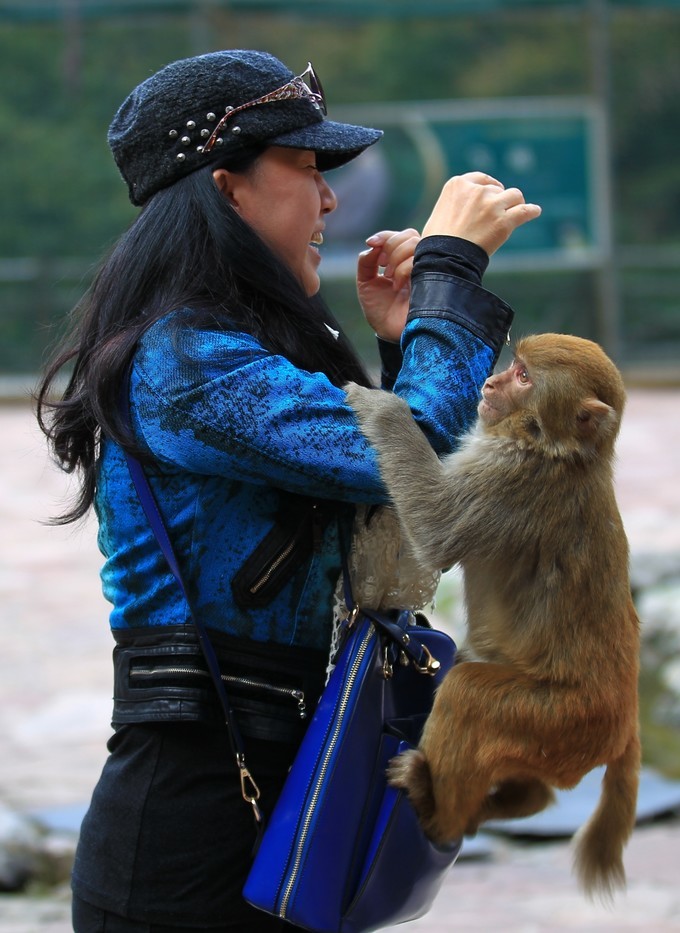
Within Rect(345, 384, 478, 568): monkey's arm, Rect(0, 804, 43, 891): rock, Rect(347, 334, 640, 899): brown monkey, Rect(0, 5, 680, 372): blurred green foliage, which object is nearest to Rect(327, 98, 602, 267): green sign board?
Rect(0, 5, 680, 372): blurred green foliage

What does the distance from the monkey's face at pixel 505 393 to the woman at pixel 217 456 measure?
0.47m

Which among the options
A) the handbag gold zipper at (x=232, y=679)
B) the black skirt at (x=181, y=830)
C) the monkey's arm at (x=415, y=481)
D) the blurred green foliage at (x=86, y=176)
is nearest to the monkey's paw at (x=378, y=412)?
the monkey's arm at (x=415, y=481)

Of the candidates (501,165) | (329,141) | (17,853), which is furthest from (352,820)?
(501,165)

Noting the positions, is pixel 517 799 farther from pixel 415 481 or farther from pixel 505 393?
pixel 505 393

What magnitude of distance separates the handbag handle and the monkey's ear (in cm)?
87

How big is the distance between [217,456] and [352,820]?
2.03 ft

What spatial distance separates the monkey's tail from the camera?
2652 mm

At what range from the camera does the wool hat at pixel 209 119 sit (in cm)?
220

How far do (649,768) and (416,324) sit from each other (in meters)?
4.13

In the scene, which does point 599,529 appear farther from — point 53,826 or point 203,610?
point 53,826

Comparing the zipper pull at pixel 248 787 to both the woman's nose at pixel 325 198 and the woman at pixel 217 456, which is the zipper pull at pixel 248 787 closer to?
the woman at pixel 217 456

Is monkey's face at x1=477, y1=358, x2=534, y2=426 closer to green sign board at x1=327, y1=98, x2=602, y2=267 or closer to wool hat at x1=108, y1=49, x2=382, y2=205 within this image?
wool hat at x1=108, y1=49, x2=382, y2=205

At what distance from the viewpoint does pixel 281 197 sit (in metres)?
2.28

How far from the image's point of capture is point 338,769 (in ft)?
6.98
